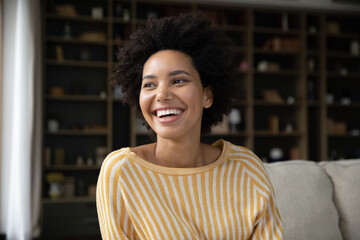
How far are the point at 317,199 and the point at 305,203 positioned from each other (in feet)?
0.23

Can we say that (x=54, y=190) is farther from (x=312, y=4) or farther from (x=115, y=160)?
(x=312, y=4)

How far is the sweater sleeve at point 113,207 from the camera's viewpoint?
1.16 m

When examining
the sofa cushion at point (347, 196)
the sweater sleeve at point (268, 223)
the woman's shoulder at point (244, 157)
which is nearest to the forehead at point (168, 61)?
the woman's shoulder at point (244, 157)

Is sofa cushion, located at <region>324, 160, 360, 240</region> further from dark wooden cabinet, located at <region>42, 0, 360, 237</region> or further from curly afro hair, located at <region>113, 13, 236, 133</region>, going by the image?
dark wooden cabinet, located at <region>42, 0, 360, 237</region>

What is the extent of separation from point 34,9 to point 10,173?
1.59m

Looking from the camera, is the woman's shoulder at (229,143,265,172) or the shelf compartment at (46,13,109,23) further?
the shelf compartment at (46,13,109,23)

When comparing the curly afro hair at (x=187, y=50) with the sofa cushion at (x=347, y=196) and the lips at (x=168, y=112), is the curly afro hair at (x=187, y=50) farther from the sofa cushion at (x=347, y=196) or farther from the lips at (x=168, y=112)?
the sofa cushion at (x=347, y=196)

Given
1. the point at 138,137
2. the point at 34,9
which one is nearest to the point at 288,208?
the point at 34,9

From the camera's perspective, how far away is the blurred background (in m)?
3.98

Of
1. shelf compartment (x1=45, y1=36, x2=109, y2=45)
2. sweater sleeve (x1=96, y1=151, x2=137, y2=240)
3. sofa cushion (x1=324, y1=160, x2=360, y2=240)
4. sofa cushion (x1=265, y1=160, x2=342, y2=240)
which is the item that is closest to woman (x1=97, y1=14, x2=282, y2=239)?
sweater sleeve (x1=96, y1=151, x2=137, y2=240)

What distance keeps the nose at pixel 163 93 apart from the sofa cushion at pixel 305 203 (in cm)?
96

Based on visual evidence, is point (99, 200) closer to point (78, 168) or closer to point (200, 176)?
point (200, 176)

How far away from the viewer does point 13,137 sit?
3670 mm

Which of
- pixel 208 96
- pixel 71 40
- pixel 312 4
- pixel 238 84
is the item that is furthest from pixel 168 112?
pixel 312 4
